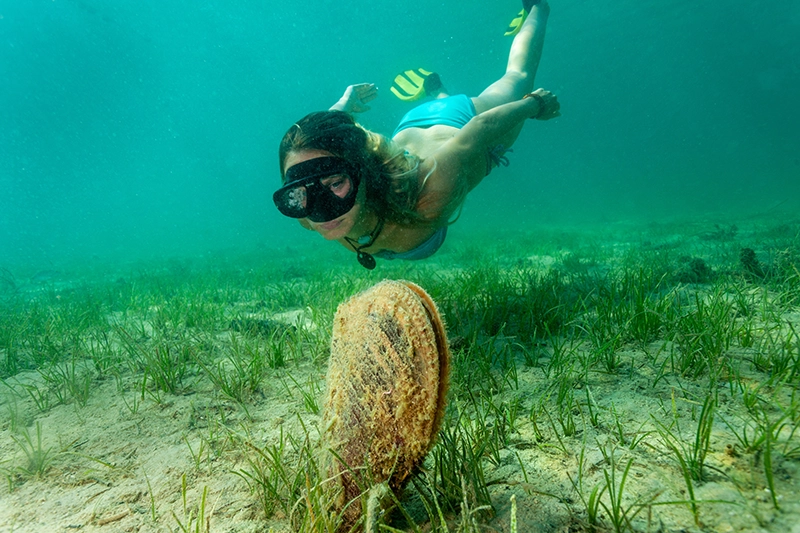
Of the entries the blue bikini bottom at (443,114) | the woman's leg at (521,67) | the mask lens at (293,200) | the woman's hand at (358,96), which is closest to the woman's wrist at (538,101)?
the blue bikini bottom at (443,114)

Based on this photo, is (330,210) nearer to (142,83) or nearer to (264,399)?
(264,399)

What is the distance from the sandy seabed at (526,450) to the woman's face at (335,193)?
1309 mm

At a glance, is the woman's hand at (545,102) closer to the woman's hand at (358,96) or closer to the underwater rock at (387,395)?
the woman's hand at (358,96)

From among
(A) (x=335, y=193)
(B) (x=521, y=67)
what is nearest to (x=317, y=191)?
(A) (x=335, y=193)

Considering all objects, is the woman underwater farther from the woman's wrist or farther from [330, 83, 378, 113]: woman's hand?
[330, 83, 378, 113]: woman's hand

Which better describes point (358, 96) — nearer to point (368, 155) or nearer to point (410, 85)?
point (410, 85)

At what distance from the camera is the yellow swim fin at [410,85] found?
9.05 metres

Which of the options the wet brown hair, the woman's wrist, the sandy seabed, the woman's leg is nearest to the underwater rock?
the sandy seabed

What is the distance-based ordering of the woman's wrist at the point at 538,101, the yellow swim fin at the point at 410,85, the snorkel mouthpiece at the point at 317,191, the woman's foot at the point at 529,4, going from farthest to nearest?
the yellow swim fin at the point at 410,85 < the woman's foot at the point at 529,4 < the woman's wrist at the point at 538,101 < the snorkel mouthpiece at the point at 317,191

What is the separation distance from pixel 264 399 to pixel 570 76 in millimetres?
91863

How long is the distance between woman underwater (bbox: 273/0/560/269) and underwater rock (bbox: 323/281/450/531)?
2010mm

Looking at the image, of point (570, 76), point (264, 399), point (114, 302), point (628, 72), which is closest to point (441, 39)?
point (570, 76)

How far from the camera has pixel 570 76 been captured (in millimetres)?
75812

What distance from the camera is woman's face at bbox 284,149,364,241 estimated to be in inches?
119
